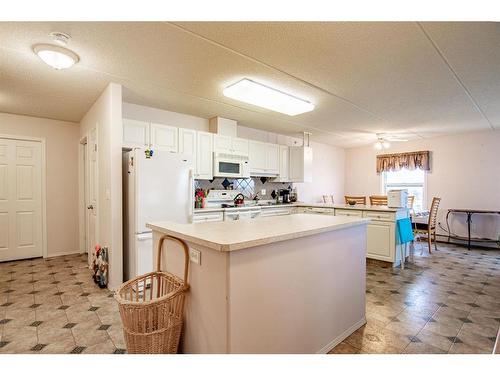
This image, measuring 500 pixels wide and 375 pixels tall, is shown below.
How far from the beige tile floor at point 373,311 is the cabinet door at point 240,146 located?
2.78m

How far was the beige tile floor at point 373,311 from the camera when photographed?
6.82 feet

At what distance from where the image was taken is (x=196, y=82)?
10.1 feet

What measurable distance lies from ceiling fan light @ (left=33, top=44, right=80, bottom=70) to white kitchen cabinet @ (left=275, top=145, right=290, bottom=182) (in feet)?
13.0

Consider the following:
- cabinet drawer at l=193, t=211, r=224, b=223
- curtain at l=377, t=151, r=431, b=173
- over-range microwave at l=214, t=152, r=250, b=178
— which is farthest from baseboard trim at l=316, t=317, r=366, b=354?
curtain at l=377, t=151, r=431, b=173

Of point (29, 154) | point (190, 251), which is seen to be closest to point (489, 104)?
point (190, 251)

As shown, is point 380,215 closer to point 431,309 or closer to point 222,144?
point 431,309

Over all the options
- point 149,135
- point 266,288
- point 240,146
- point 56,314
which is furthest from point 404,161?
point 56,314

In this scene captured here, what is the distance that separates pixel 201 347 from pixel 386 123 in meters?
4.72

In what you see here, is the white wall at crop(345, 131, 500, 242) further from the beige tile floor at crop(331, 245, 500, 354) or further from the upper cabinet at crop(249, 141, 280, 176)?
the upper cabinet at crop(249, 141, 280, 176)

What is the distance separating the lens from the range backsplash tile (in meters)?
4.85

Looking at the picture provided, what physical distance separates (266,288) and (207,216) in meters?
2.67

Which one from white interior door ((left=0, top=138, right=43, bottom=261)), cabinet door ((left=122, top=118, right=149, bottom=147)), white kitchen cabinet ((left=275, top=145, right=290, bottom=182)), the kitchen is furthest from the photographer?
white kitchen cabinet ((left=275, top=145, right=290, bottom=182))

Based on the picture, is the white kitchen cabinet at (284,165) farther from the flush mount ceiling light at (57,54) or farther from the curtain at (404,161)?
the flush mount ceiling light at (57,54)
